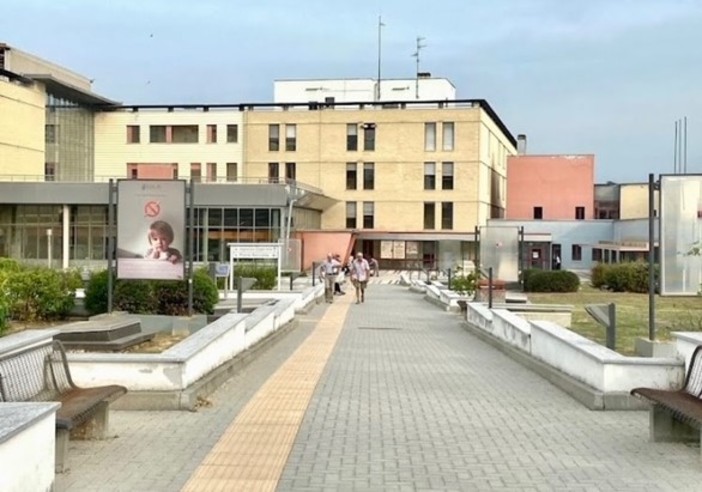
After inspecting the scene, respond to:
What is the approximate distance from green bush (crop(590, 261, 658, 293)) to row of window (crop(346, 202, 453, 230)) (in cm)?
3356

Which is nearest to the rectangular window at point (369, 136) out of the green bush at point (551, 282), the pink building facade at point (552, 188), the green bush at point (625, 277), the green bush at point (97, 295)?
the pink building facade at point (552, 188)

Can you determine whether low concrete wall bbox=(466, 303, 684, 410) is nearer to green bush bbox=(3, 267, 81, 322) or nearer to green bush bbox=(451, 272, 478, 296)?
green bush bbox=(3, 267, 81, 322)

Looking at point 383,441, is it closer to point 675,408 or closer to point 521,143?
point 675,408

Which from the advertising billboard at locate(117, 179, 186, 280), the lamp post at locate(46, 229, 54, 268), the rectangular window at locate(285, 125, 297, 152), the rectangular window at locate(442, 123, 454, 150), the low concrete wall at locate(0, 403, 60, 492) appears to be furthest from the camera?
the rectangular window at locate(285, 125, 297, 152)

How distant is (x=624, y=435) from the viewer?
8062 millimetres

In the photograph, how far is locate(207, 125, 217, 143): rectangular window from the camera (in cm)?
7875

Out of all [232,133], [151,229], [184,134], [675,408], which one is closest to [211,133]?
[232,133]

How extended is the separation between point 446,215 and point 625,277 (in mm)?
36786

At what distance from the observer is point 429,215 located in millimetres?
77125

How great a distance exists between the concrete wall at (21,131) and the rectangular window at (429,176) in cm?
3047

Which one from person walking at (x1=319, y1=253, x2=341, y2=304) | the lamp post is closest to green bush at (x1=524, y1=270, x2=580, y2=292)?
person walking at (x1=319, y1=253, x2=341, y2=304)

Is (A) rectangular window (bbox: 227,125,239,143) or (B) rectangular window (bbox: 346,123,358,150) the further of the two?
(A) rectangular window (bbox: 227,125,239,143)

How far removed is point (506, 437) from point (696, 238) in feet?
18.5

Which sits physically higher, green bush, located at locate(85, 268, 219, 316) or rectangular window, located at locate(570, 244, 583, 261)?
rectangular window, located at locate(570, 244, 583, 261)
